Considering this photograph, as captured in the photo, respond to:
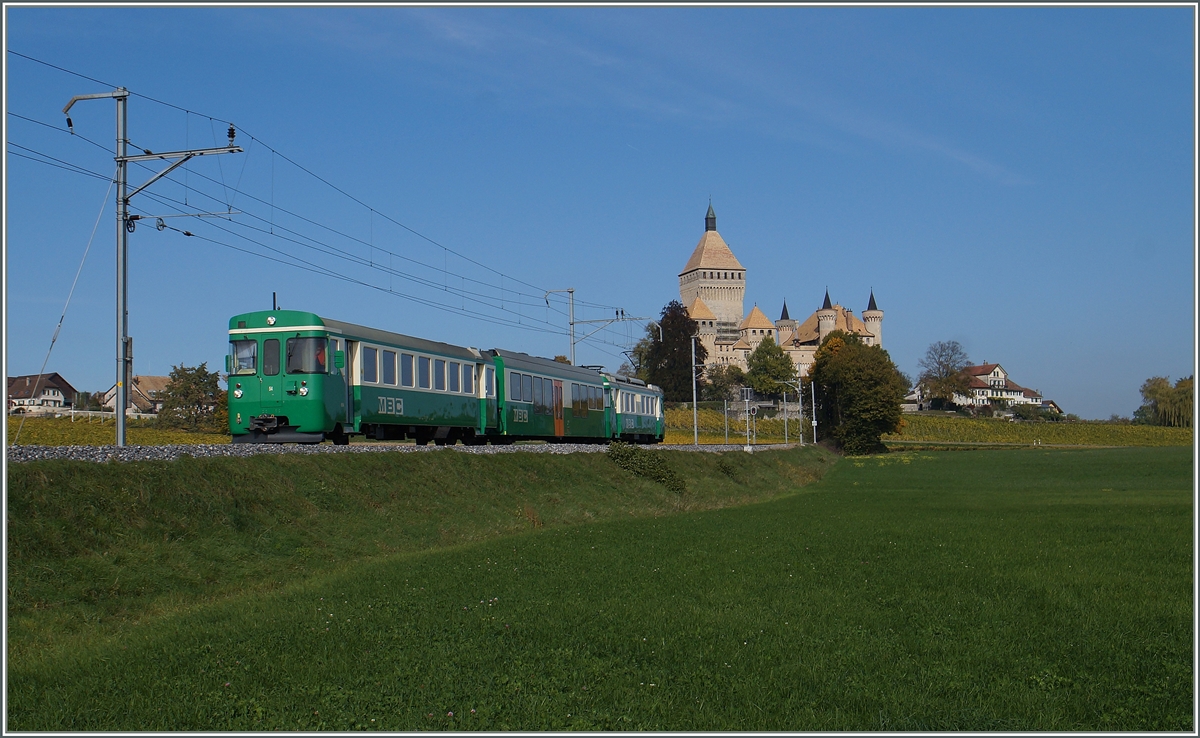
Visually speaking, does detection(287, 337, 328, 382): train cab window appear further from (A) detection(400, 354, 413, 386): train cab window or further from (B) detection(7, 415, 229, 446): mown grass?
(B) detection(7, 415, 229, 446): mown grass

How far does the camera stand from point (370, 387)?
2661 centimetres

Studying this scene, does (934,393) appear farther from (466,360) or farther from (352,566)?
(352,566)

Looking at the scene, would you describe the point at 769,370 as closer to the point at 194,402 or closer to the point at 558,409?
the point at 194,402

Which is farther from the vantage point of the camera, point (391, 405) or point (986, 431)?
point (986, 431)

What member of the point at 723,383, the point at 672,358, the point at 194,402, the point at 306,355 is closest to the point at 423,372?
the point at 306,355

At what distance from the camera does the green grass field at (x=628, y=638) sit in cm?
852

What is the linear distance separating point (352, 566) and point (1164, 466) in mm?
60090

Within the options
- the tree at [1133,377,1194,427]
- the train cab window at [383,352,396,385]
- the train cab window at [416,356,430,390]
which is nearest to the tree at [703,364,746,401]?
the tree at [1133,377,1194,427]

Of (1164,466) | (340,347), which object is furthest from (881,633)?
(1164,466)

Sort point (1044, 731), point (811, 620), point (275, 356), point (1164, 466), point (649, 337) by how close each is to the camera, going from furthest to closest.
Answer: point (649, 337) < point (1164, 466) < point (275, 356) < point (811, 620) < point (1044, 731)

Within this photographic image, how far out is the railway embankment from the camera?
41.9 feet

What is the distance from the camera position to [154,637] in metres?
10.7

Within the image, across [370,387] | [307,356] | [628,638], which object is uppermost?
[307,356]

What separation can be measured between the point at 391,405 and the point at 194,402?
3474cm
